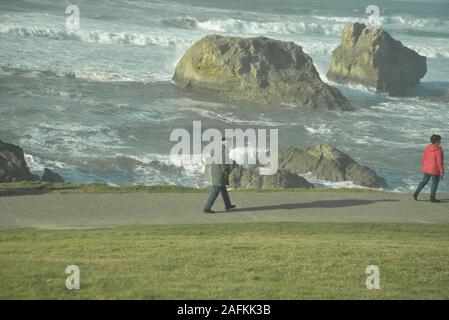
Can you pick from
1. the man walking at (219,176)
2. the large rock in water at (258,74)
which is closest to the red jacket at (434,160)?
the man walking at (219,176)

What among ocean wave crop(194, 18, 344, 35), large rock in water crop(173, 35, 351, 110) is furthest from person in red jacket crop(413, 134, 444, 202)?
ocean wave crop(194, 18, 344, 35)

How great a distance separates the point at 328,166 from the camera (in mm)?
25312

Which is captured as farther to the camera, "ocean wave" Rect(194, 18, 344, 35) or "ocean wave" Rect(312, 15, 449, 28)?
"ocean wave" Rect(312, 15, 449, 28)

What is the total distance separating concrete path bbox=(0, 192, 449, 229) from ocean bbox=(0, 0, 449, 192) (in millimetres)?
6788

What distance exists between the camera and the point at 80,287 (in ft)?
33.9

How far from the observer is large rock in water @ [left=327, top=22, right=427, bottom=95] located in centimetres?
4462

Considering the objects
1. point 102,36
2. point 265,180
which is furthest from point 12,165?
point 102,36

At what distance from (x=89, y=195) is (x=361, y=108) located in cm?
2467

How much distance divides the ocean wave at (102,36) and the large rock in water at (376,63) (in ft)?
50.7

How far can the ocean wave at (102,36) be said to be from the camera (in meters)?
54.4

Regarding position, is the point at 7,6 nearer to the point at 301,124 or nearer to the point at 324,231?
the point at 301,124

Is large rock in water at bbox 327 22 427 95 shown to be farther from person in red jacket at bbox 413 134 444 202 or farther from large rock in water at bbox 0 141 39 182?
large rock in water at bbox 0 141 39 182

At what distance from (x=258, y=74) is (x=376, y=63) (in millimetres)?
8769

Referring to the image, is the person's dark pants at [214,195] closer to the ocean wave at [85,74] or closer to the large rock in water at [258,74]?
the large rock in water at [258,74]
